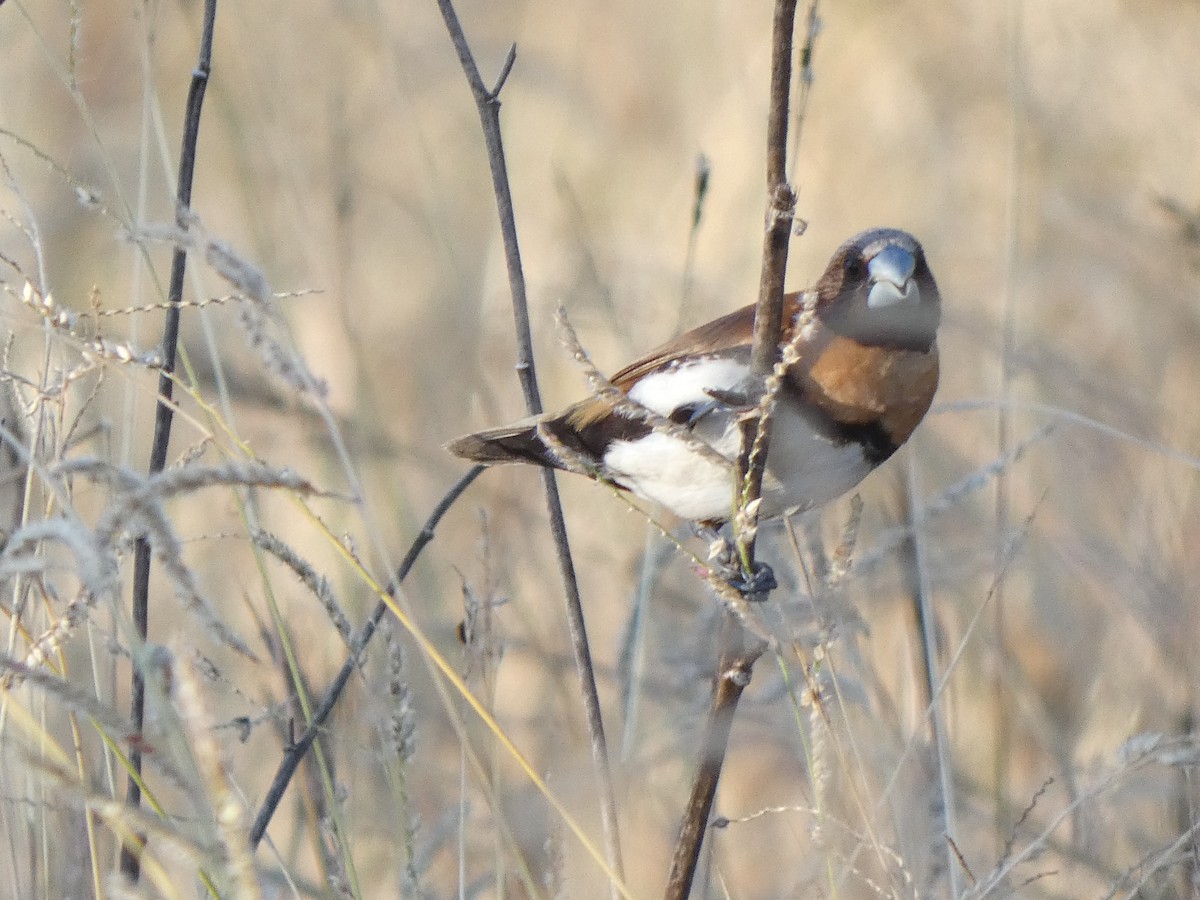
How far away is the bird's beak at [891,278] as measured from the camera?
2064 mm

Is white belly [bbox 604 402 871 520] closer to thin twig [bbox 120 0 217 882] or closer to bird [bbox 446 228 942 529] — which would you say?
bird [bbox 446 228 942 529]

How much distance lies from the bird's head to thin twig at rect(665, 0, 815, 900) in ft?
2.25

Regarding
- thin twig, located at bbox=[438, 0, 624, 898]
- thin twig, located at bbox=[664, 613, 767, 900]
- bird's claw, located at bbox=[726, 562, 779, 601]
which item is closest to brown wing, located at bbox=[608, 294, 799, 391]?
bird's claw, located at bbox=[726, 562, 779, 601]

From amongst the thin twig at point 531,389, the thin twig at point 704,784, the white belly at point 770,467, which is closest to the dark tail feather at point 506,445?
the white belly at point 770,467

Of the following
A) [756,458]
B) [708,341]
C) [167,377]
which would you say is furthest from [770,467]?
[167,377]

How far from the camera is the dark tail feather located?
210 centimetres

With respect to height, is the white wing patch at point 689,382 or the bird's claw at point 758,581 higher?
the white wing patch at point 689,382

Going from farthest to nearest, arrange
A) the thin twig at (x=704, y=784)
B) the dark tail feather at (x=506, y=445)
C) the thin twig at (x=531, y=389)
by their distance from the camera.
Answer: the dark tail feather at (x=506, y=445) < the thin twig at (x=531, y=389) < the thin twig at (x=704, y=784)

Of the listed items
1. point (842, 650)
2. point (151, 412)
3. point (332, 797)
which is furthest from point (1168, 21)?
point (332, 797)

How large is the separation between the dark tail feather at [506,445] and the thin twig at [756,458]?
0.63 m

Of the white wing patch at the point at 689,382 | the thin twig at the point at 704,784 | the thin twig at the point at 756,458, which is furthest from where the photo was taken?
the white wing patch at the point at 689,382

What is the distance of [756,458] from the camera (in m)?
1.33

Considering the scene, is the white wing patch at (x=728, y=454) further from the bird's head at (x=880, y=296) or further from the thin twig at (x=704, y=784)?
the thin twig at (x=704, y=784)

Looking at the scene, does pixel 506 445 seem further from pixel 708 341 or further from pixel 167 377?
pixel 167 377
